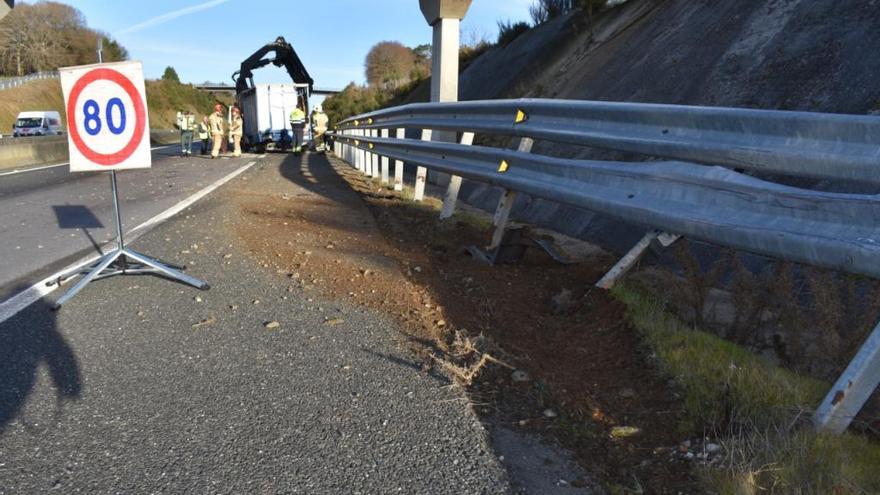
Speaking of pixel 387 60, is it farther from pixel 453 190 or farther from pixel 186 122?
pixel 453 190

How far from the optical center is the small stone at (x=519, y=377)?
3.04 m

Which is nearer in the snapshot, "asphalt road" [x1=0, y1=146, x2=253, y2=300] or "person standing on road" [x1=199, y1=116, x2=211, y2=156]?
"asphalt road" [x1=0, y1=146, x2=253, y2=300]

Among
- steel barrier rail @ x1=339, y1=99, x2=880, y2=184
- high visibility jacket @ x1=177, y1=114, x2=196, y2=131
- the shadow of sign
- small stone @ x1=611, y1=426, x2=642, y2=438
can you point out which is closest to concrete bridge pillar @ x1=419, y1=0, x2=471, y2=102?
the shadow of sign

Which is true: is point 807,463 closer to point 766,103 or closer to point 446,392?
point 446,392

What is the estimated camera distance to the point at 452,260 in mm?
5656

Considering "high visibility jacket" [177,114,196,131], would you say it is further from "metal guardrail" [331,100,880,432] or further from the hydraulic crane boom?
"metal guardrail" [331,100,880,432]

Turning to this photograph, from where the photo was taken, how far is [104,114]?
16.2 feet

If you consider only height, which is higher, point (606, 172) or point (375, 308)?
point (606, 172)

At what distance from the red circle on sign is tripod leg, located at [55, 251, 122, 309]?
685mm

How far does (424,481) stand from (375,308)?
194 cm

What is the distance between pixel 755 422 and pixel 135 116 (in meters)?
4.52

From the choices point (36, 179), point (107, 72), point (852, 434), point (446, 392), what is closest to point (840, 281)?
point (852, 434)

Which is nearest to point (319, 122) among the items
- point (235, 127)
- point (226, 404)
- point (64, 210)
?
point (235, 127)

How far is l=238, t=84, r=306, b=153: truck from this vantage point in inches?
1174
